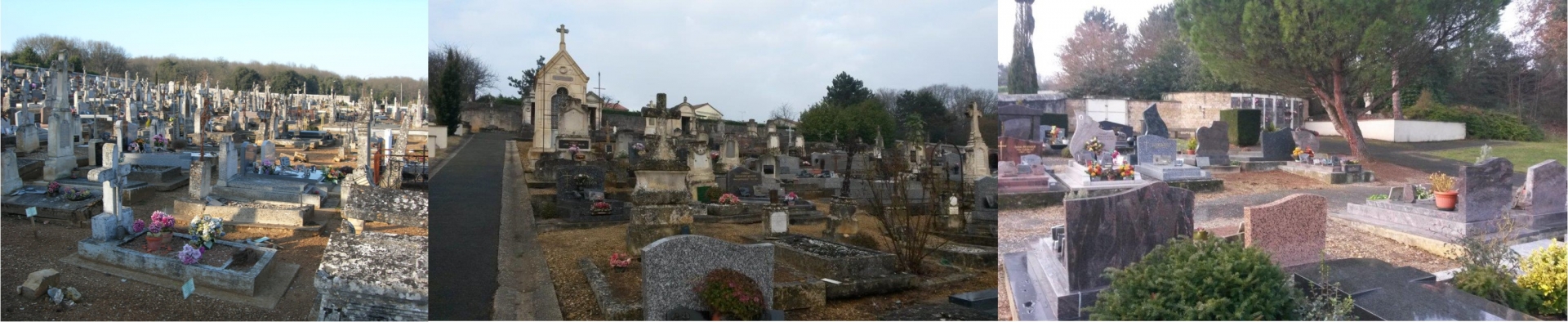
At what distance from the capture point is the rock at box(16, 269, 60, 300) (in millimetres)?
4340

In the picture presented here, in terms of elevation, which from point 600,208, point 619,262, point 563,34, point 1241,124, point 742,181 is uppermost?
point 563,34

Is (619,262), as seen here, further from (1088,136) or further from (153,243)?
(153,243)

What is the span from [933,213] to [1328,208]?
240cm

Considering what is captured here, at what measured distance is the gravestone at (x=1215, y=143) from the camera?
5473 mm

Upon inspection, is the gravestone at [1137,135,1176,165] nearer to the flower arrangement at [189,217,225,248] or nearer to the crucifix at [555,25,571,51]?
the crucifix at [555,25,571,51]

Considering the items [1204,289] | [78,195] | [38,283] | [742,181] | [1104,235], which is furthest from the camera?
[742,181]

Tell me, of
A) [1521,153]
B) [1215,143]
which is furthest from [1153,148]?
[1521,153]

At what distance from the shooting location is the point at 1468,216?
5094mm

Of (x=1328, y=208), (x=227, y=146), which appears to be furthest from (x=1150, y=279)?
(x=227, y=146)

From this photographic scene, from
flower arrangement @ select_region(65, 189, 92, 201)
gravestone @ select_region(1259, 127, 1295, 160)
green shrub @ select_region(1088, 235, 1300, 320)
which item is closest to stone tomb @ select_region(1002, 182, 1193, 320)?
green shrub @ select_region(1088, 235, 1300, 320)

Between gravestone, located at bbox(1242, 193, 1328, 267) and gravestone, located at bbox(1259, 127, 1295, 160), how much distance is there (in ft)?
2.19

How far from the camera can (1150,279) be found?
4047 mm

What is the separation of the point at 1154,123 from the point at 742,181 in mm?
3786

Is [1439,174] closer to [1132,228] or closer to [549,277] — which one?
[1132,228]
